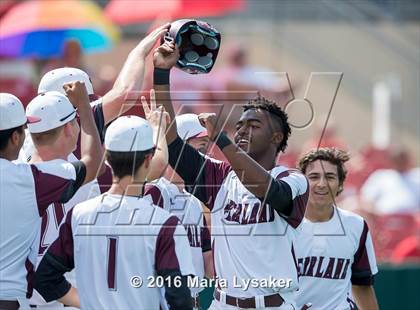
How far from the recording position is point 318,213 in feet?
26.8

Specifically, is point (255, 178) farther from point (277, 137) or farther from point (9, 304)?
point (9, 304)

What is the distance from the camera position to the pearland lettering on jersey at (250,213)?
23.0 ft

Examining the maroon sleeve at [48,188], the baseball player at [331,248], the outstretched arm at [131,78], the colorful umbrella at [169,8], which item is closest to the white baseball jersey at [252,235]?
the outstretched arm at [131,78]

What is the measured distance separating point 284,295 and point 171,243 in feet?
4.39

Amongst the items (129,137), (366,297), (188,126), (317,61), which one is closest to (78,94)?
(129,137)

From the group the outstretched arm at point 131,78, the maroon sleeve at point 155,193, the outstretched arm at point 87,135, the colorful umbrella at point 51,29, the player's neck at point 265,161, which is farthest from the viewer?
the colorful umbrella at point 51,29

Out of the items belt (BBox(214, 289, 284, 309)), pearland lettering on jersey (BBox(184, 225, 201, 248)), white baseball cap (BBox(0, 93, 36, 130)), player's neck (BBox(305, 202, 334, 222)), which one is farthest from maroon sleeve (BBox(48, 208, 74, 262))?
player's neck (BBox(305, 202, 334, 222))

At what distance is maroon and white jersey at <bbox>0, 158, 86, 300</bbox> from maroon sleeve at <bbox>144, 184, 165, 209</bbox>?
1.35 m

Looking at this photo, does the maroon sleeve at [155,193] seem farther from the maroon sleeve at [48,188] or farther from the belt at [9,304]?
the belt at [9,304]

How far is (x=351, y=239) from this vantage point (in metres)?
8.04

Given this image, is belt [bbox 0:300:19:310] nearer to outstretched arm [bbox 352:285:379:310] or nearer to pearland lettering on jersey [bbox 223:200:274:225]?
pearland lettering on jersey [bbox 223:200:274:225]

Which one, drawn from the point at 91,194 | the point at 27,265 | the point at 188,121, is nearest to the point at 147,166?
the point at 27,265

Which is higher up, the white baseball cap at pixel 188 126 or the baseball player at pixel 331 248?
the white baseball cap at pixel 188 126

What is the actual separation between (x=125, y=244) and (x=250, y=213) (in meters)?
1.24
